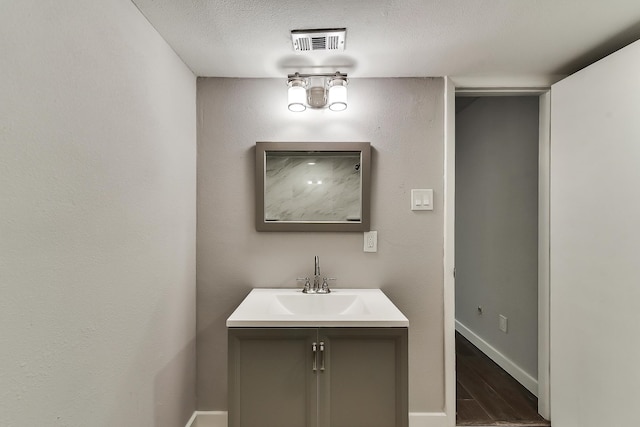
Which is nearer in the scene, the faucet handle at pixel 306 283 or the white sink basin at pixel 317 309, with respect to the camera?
the white sink basin at pixel 317 309

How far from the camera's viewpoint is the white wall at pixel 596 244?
5.10ft

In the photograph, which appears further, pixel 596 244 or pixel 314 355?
pixel 596 244

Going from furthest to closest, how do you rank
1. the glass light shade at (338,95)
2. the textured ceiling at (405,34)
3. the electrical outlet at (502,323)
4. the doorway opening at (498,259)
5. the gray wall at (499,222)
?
the electrical outlet at (502,323)
the gray wall at (499,222)
the doorway opening at (498,259)
the glass light shade at (338,95)
the textured ceiling at (405,34)

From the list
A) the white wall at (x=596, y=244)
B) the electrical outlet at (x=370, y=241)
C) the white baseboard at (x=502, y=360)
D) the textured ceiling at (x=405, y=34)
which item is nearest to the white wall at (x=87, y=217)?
the textured ceiling at (x=405, y=34)

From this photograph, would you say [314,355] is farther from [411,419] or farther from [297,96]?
[297,96]

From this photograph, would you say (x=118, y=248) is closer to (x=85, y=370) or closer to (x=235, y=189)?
(x=85, y=370)

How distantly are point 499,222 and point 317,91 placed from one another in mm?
1909

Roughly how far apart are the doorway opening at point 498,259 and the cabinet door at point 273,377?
3.94ft

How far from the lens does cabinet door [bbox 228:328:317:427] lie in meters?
1.53

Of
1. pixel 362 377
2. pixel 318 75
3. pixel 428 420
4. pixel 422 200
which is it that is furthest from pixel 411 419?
pixel 318 75

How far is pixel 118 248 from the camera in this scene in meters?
1.25

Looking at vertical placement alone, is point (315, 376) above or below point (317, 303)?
below

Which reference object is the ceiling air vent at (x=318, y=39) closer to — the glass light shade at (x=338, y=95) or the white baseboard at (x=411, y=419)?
the glass light shade at (x=338, y=95)

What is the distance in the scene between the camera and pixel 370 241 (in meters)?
2.10
